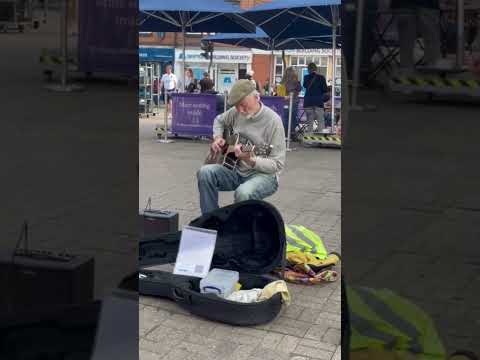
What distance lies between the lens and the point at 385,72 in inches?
73.7

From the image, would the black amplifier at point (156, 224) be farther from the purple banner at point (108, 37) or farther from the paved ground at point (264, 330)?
the purple banner at point (108, 37)

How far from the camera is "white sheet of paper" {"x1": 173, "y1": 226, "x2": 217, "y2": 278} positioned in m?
3.99

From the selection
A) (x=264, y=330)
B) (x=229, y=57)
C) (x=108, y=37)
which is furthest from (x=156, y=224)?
(x=229, y=57)

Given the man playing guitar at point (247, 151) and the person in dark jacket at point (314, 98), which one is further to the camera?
the person in dark jacket at point (314, 98)

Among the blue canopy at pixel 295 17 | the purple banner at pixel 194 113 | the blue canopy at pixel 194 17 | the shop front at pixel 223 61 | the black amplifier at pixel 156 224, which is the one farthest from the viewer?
the shop front at pixel 223 61

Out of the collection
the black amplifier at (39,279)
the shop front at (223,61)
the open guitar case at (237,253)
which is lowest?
the open guitar case at (237,253)

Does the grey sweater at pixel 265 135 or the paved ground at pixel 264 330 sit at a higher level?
the grey sweater at pixel 265 135

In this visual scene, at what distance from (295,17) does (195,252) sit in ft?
30.5

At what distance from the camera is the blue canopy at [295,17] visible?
1074 cm

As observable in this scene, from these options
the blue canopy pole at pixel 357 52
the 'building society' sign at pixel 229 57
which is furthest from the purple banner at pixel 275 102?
the 'building society' sign at pixel 229 57

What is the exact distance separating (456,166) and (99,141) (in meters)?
1.07

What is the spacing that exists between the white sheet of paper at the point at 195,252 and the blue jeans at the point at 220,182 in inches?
17.1

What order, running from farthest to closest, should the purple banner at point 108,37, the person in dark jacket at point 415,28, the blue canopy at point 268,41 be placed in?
the blue canopy at point 268,41
the purple banner at point 108,37
the person in dark jacket at point 415,28

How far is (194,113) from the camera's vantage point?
12.2 meters
